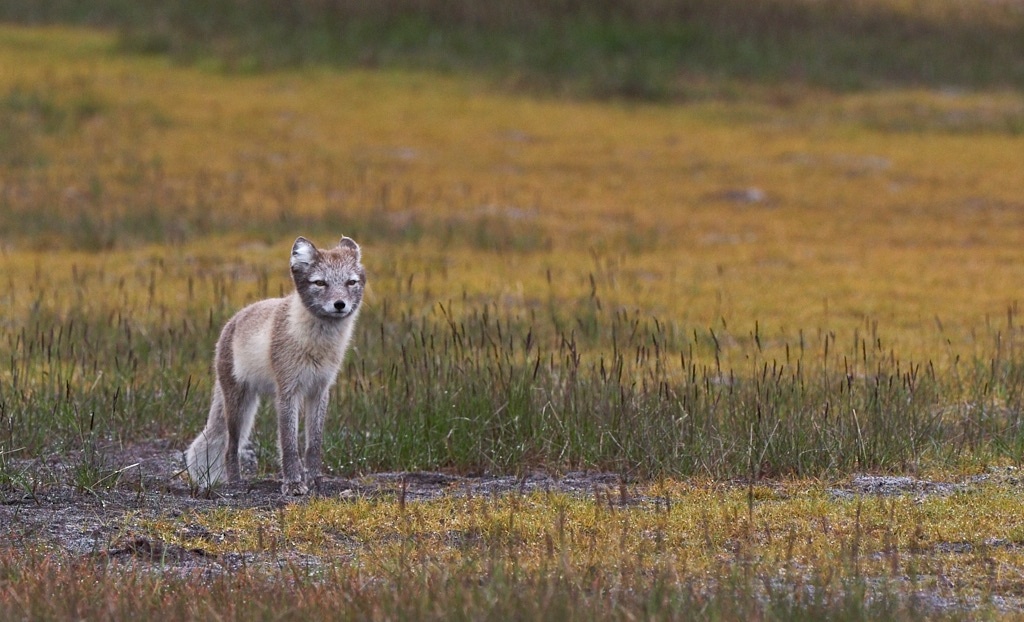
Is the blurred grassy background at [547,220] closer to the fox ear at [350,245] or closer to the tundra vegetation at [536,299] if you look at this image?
the tundra vegetation at [536,299]

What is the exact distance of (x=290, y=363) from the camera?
978cm

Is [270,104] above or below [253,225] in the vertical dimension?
above

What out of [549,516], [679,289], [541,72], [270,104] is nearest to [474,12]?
[541,72]

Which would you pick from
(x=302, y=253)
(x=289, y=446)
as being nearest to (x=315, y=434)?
(x=289, y=446)

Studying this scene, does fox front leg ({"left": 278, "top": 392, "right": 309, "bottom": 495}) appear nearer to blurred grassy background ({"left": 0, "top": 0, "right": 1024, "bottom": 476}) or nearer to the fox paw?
the fox paw

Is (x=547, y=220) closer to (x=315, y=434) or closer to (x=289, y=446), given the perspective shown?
(x=315, y=434)

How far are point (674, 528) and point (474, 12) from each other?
2824 centimetres

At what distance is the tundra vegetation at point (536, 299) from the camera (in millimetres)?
7539

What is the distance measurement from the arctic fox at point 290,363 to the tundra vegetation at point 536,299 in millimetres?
327

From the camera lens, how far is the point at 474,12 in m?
35.2

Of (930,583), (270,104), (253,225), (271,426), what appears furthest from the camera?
(270,104)

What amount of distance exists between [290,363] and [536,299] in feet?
25.0

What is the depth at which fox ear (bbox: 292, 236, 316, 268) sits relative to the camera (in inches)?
374

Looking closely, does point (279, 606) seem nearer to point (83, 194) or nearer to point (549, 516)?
point (549, 516)
